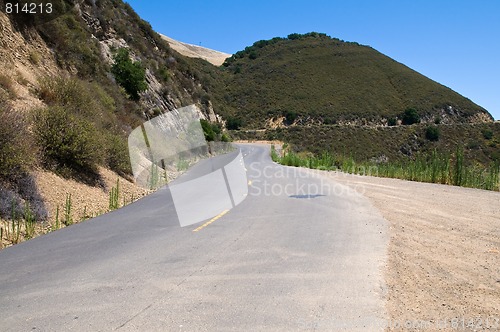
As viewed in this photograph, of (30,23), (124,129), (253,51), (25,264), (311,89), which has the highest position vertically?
(253,51)

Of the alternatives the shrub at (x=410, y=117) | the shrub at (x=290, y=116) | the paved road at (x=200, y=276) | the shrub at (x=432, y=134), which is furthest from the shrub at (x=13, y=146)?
the shrub at (x=410, y=117)

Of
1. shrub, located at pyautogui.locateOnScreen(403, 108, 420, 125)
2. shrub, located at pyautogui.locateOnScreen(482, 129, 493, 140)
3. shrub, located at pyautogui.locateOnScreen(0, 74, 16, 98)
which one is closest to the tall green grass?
shrub, located at pyautogui.locateOnScreen(0, 74, 16, 98)

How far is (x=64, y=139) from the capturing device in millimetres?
13820

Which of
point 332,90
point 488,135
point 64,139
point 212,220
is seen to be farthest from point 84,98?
point 332,90

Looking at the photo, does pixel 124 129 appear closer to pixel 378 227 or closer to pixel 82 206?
pixel 82 206

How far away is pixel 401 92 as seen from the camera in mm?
96625

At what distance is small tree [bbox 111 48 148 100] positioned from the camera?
105ft

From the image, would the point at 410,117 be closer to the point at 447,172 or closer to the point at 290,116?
the point at 290,116

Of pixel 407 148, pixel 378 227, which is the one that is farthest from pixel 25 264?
pixel 407 148

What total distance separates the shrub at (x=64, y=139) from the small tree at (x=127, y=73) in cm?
1811

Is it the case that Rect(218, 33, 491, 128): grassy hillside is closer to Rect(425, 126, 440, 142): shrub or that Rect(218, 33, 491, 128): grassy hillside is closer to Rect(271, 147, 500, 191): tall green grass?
Rect(425, 126, 440, 142): shrub

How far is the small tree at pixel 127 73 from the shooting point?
1260 inches

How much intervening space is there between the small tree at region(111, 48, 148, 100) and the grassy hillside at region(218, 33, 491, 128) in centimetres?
5628

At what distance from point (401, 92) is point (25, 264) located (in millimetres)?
97501
